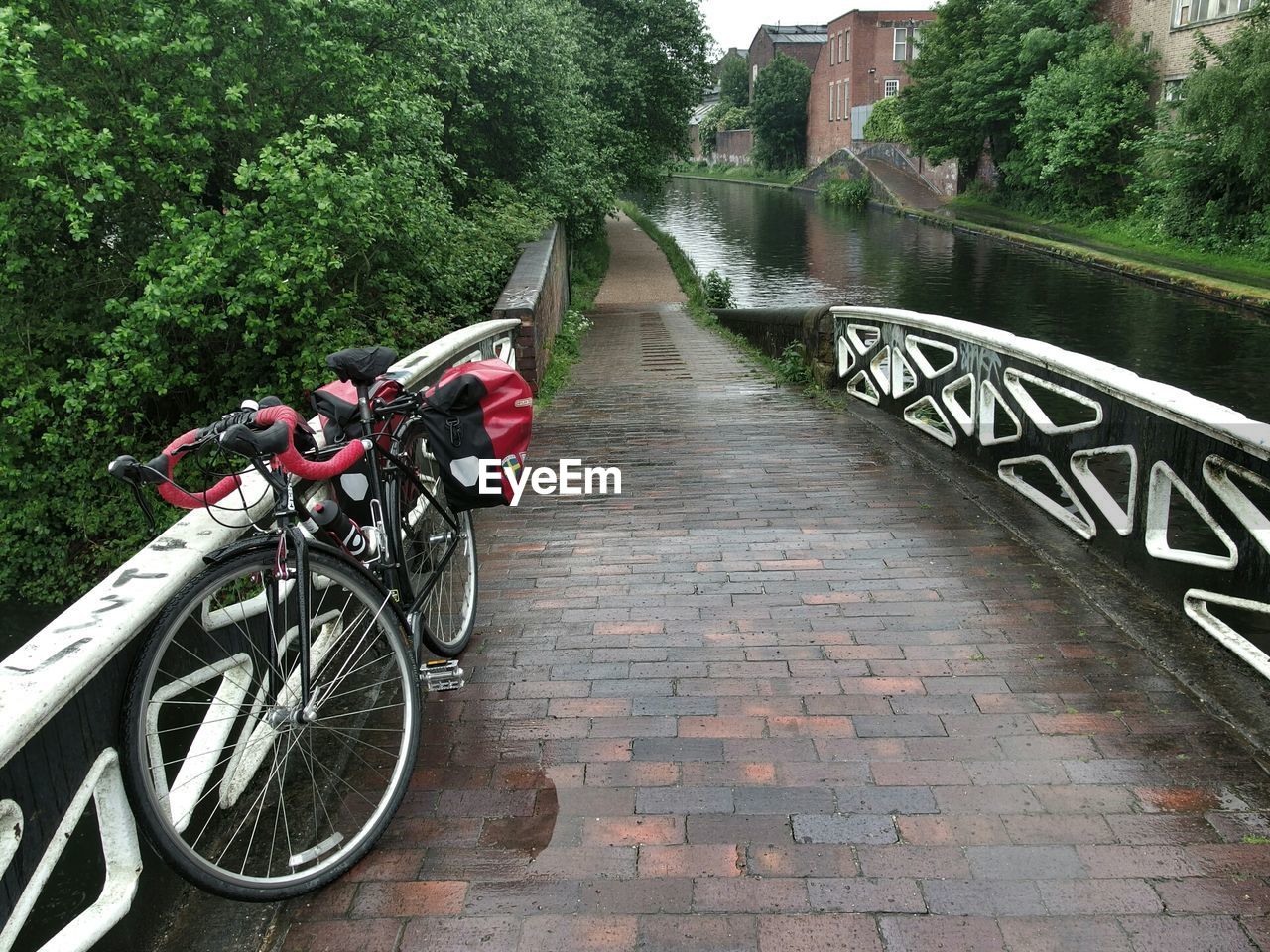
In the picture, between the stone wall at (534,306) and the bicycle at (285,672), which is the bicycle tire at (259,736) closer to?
the bicycle at (285,672)

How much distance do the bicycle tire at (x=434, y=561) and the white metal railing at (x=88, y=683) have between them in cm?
76

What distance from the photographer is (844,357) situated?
32.3ft

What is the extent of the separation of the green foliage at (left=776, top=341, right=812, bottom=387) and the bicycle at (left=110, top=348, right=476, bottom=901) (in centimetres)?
765

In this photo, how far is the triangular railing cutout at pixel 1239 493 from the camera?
3420 mm

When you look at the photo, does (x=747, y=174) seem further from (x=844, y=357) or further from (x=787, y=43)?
(x=844, y=357)

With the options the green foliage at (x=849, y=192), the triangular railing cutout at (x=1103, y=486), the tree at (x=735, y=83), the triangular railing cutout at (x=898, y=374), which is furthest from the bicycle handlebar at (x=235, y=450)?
the tree at (x=735, y=83)

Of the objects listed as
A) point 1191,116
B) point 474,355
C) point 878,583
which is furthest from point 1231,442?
point 1191,116

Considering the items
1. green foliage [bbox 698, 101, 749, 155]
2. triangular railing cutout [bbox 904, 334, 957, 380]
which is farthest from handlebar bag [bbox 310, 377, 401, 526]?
green foliage [bbox 698, 101, 749, 155]

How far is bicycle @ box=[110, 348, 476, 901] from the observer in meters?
2.30

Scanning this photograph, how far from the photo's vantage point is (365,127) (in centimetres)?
939

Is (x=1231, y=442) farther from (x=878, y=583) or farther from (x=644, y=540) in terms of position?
(x=644, y=540)

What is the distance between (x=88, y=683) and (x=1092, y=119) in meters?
35.8

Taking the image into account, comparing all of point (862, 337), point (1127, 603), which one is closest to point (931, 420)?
point (862, 337)

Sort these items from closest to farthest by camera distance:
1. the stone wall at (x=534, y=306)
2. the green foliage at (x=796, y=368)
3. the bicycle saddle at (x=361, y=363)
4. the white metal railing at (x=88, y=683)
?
the white metal railing at (x=88, y=683)
the bicycle saddle at (x=361, y=363)
the stone wall at (x=534, y=306)
the green foliage at (x=796, y=368)
